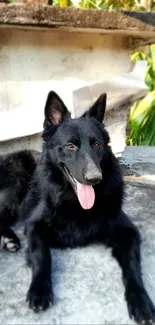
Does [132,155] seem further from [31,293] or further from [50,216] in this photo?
[31,293]

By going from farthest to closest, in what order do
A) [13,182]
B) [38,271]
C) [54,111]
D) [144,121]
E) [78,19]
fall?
[144,121]
[78,19]
[13,182]
[54,111]
[38,271]

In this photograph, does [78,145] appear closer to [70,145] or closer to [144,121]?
[70,145]

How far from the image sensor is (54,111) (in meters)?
2.23

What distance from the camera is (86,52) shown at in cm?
321

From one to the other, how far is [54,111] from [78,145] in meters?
0.32

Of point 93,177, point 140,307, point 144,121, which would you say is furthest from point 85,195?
point 144,121

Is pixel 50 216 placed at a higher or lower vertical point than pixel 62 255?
higher

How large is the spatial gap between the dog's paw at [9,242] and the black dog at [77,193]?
122mm

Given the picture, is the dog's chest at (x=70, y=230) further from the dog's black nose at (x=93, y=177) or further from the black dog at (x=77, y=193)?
Result: the dog's black nose at (x=93, y=177)

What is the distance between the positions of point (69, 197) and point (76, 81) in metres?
1.39

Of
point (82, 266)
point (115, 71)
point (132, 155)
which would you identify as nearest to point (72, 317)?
point (82, 266)

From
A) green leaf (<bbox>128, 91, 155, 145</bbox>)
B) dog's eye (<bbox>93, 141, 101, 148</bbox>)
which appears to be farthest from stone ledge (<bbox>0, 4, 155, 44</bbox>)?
green leaf (<bbox>128, 91, 155, 145</bbox>)

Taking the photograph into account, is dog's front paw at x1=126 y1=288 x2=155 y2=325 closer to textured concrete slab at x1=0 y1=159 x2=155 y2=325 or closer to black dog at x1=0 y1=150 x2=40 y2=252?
textured concrete slab at x1=0 y1=159 x2=155 y2=325

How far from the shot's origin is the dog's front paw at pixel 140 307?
152cm
